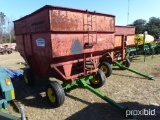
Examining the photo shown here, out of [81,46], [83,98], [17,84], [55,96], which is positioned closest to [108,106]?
[83,98]

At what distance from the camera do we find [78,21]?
4.95m

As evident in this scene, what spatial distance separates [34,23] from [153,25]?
32646mm

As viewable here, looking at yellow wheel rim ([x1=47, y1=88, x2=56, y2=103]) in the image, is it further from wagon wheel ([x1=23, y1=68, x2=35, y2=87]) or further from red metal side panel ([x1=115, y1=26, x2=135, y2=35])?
red metal side panel ([x1=115, y1=26, x2=135, y2=35])

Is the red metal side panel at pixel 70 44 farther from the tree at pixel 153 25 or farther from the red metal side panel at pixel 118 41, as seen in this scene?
the tree at pixel 153 25

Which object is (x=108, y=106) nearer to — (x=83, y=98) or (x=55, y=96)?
(x=83, y=98)

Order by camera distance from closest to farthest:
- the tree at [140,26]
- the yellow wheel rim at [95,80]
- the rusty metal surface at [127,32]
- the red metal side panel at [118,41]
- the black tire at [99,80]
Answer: the black tire at [99,80] → the yellow wheel rim at [95,80] → the red metal side panel at [118,41] → the rusty metal surface at [127,32] → the tree at [140,26]

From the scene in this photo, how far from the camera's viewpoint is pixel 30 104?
5.00m

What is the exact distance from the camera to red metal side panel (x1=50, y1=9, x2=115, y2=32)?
4.34 m

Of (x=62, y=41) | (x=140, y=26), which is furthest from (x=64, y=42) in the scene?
(x=140, y=26)

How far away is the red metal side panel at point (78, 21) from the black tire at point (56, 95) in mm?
1608

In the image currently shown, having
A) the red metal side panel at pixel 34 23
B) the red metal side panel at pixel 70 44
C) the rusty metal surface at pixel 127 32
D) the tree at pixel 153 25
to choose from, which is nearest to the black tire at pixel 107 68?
the red metal side panel at pixel 70 44

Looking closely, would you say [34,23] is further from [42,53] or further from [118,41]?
[118,41]

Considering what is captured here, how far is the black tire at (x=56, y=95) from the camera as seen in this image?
4.58 meters

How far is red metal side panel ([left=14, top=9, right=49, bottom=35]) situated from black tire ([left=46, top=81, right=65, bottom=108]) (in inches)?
63.3
